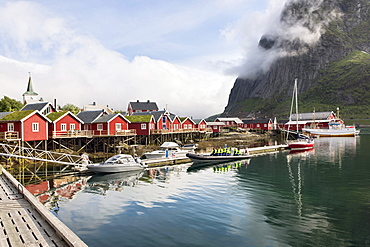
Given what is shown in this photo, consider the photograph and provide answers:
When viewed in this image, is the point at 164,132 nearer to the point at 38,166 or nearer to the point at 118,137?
the point at 118,137

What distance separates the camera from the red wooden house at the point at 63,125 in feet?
147

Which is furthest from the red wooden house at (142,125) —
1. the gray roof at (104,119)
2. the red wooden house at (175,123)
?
the red wooden house at (175,123)

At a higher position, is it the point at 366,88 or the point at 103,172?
the point at 366,88

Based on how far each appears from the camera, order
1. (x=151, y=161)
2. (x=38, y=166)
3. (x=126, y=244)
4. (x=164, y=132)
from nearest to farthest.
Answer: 1. (x=126, y=244)
2. (x=38, y=166)
3. (x=151, y=161)
4. (x=164, y=132)

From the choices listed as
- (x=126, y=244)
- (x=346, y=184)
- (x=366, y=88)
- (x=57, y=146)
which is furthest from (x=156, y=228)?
(x=366, y=88)

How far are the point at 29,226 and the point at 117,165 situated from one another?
69.1 ft

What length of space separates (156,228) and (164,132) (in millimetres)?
47657

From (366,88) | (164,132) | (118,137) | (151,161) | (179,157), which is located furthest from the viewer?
(366,88)

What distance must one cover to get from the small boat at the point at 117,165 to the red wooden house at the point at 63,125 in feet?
51.9

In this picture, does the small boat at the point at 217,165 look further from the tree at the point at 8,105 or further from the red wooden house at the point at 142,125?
the tree at the point at 8,105

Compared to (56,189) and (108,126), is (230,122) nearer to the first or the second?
(108,126)

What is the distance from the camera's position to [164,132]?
6359cm

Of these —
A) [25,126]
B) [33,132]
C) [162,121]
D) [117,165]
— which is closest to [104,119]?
[33,132]

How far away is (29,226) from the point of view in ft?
39.0
